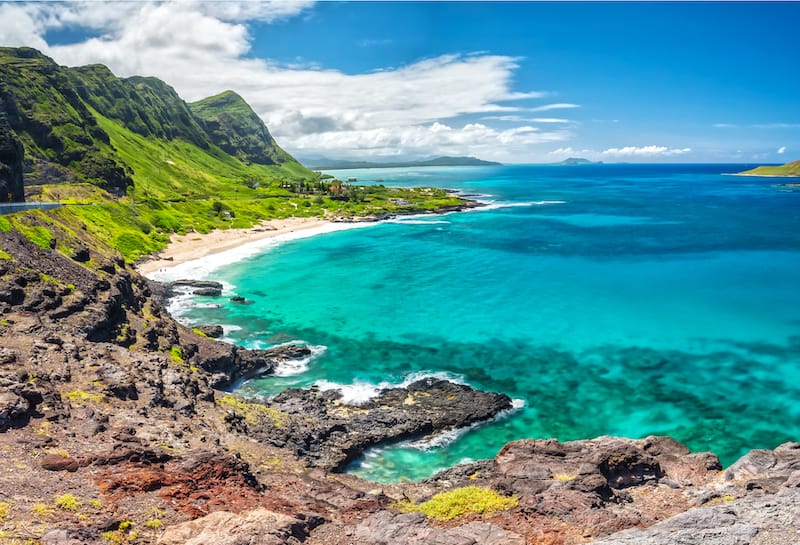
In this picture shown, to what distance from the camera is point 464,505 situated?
2009 centimetres

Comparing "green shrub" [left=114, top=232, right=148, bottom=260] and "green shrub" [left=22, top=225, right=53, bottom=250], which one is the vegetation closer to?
"green shrub" [left=22, top=225, right=53, bottom=250]

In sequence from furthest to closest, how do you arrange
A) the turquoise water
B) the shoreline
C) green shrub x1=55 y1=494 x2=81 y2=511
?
1. the shoreline
2. the turquoise water
3. green shrub x1=55 y1=494 x2=81 y2=511

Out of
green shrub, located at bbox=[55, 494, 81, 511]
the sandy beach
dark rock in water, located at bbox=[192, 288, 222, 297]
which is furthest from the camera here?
the sandy beach

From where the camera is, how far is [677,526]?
16125mm

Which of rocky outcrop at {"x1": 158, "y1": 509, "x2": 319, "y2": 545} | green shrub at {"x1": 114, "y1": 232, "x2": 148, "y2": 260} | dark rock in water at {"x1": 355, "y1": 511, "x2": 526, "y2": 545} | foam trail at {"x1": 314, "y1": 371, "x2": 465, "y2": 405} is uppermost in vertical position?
green shrub at {"x1": 114, "y1": 232, "x2": 148, "y2": 260}

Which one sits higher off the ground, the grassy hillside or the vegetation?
the grassy hillside

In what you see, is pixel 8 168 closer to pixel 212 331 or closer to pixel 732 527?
pixel 212 331

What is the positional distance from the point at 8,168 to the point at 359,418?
177 ft

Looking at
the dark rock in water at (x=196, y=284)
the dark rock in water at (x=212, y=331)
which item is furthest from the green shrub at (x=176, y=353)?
the dark rock in water at (x=196, y=284)

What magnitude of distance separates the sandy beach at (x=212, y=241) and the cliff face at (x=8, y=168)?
24320 millimetres

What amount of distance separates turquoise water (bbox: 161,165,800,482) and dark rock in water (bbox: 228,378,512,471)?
1.31 meters

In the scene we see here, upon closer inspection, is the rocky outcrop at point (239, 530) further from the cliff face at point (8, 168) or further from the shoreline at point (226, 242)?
the shoreline at point (226, 242)

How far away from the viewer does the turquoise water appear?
39500 mm

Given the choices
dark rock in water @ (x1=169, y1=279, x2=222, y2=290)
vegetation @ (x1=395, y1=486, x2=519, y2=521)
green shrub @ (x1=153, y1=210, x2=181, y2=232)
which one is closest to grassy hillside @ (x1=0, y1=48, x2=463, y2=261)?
green shrub @ (x1=153, y1=210, x2=181, y2=232)
